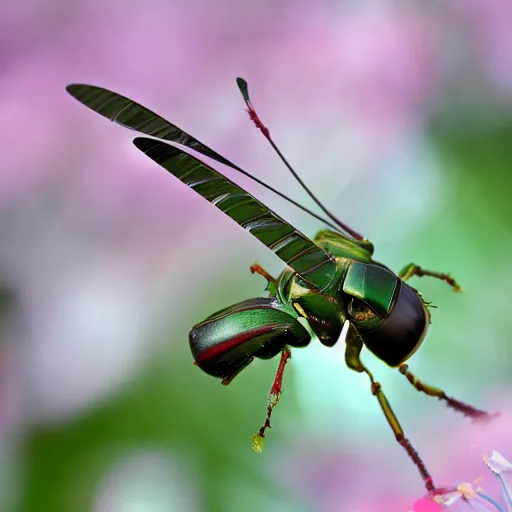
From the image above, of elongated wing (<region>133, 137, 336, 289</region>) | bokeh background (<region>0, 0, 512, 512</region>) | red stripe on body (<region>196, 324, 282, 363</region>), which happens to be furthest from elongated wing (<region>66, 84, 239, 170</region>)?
bokeh background (<region>0, 0, 512, 512</region>)

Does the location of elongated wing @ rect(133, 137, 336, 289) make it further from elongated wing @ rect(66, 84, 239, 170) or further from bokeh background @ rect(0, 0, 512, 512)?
bokeh background @ rect(0, 0, 512, 512)

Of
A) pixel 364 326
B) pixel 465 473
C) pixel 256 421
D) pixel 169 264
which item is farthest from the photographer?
pixel 169 264

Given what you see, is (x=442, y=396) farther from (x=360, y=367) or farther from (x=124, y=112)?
(x=124, y=112)

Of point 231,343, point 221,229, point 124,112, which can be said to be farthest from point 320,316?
point 221,229

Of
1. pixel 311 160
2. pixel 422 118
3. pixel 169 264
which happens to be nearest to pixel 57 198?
pixel 169 264

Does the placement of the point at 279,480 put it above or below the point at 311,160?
below

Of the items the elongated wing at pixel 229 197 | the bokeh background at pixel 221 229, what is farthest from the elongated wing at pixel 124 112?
the bokeh background at pixel 221 229

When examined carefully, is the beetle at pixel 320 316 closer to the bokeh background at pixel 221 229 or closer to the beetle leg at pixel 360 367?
the beetle leg at pixel 360 367

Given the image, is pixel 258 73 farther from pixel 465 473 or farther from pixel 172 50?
pixel 465 473
